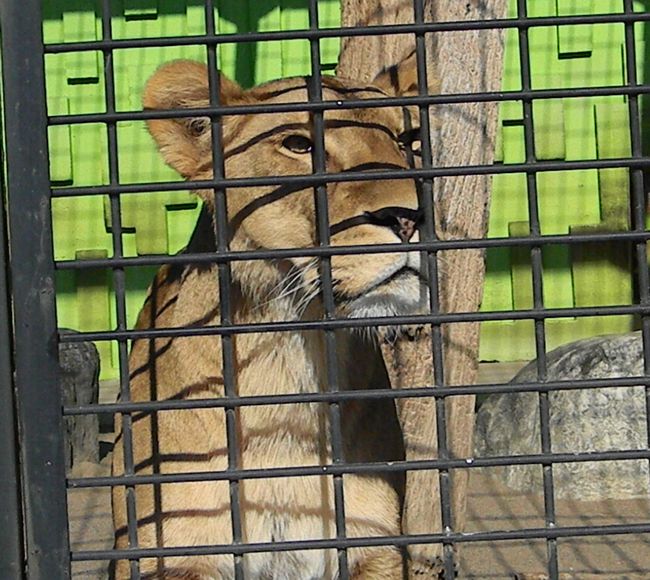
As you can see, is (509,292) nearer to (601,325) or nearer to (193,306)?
(601,325)

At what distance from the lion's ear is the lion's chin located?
0.50 meters

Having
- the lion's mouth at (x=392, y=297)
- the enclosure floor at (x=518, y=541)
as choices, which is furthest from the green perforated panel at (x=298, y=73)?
the lion's mouth at (x=392, y=297)

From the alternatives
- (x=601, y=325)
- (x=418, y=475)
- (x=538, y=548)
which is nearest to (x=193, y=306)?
(x=418, y=475)

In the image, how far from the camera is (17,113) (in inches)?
84.4

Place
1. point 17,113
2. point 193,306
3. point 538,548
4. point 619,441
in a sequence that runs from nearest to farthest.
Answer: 1. point 17,113
2. point 193,306
3. point 538,548
4. point 619,441

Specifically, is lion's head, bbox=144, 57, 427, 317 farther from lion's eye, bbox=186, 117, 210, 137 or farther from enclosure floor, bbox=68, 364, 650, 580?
enclosure floor, bbox=68, 364, 650, 580

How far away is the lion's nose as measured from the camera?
2.51m

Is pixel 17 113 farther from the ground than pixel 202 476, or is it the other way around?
pixel 17 113

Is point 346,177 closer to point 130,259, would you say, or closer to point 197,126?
point 130,259

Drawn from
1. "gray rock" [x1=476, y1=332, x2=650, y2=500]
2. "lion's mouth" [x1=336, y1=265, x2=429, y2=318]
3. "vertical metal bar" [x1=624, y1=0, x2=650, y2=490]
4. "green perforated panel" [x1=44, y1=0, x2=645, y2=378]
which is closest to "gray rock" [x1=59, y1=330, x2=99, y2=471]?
"green perforated panel" [x1=44, y1=0, x2=645, y2=378]

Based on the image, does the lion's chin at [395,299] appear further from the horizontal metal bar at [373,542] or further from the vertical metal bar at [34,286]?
the vertical metal bar at [34,286]

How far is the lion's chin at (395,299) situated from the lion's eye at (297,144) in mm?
365

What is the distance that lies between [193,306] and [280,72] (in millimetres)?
3350

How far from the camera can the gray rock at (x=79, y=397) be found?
555 cm
